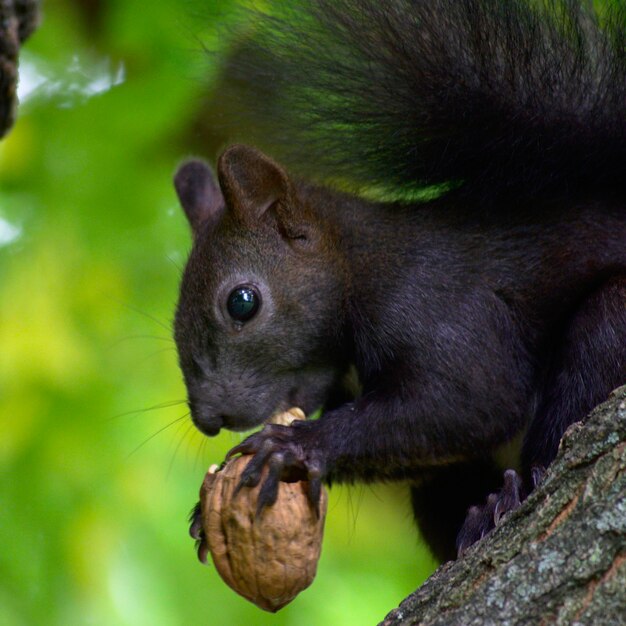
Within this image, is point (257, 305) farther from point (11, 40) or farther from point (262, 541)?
point (11, 40)

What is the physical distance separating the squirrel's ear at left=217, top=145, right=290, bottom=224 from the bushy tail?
0.17 meters

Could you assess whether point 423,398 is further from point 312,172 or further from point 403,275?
point 312,172

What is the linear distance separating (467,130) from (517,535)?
1152mm

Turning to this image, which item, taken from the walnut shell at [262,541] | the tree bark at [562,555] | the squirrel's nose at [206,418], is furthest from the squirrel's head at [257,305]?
the tree bark at [562,555]

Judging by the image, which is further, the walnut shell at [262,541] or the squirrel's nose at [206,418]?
the squirrel's nose at [206,418]

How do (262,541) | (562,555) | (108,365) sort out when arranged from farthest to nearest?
(108,365), (262,541), (562,555)

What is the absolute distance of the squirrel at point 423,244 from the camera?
231 cm

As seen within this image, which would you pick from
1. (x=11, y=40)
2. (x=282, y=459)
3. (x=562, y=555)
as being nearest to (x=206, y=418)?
(x=282, y=459)

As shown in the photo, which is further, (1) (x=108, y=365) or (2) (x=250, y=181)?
(1) (x=108, y=365)

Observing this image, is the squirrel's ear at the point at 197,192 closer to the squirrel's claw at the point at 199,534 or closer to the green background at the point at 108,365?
the green background at the point at 108,365

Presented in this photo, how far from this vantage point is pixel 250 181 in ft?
8.08

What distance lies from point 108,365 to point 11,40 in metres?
1.21

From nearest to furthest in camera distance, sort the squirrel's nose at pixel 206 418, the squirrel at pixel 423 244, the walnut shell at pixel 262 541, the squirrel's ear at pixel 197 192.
A: 1. the walnut shell at pixel 262 541
2. the squirrel at pixel 423 244
3. the squirrel's nose at pixel 206 418
4. the squirrel's ear at pixel 197 192

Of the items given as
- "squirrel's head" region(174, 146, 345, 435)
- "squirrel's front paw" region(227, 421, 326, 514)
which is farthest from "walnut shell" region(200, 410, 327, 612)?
"squirrel's head" region(174, 146, 345, 435)
